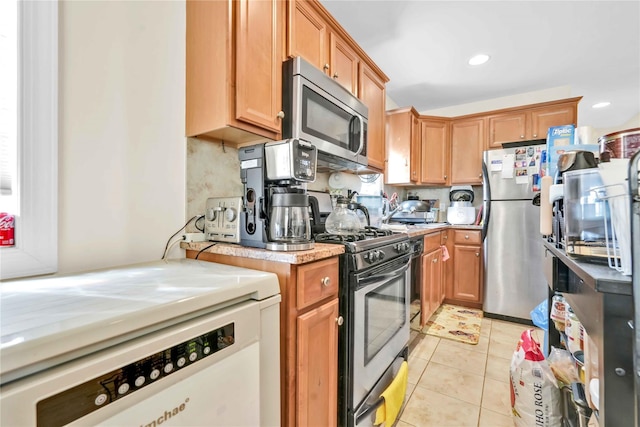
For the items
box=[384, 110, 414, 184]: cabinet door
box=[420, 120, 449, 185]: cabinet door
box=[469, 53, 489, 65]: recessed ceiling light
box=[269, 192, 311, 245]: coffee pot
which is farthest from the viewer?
box=[420, 120, 449, 185]: cabinet door

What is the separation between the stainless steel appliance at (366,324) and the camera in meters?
1.16

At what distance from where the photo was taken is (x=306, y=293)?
0.98 metres

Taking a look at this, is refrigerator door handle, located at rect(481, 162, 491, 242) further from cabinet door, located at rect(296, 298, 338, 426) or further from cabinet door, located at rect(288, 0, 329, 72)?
cabinet door, located at rect(296, 298, 338, 426)

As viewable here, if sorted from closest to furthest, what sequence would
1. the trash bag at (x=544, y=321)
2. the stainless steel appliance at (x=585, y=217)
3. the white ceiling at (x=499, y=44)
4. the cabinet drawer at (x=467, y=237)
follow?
1. the stainless steel appliance at (x=585, y=217)
2. the trash bag at (x=544, y=321)
3. the white ceiling at (x=499, y=44)
4. the cabinet drawer at (x=467, y=237)

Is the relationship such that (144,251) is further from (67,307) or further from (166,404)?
(166,404)

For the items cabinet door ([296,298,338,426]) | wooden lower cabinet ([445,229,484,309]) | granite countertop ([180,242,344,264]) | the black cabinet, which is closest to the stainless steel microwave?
granite countertop ([180,242,344,264])

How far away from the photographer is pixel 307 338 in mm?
988

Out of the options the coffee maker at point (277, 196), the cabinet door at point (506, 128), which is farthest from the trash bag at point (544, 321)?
the cabinet door at point (506, 128)

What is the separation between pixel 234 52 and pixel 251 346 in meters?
1.14

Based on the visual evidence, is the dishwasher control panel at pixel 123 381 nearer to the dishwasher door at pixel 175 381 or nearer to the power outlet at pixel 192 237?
the dishwasher door at pixel 175 381

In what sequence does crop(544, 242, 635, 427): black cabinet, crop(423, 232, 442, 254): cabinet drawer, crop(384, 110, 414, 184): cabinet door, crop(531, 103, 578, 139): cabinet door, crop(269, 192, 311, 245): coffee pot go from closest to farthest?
1. crop(544, 242, 635, 427): black cabinet
2. crop(269, 192, 311, 245): coffee pot
3. crop(423, 232, 442, 254): cabinet drawer
4. crop(531, 103, 578, 139): cabinet door
5. crop(384, 110, 414, 184): cabinet door

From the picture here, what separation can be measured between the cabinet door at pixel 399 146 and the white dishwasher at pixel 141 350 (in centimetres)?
264

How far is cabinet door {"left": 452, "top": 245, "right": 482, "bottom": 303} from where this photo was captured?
2973 mm

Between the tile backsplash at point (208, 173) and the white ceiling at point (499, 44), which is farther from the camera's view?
the white ceiling at point (499, 44)
